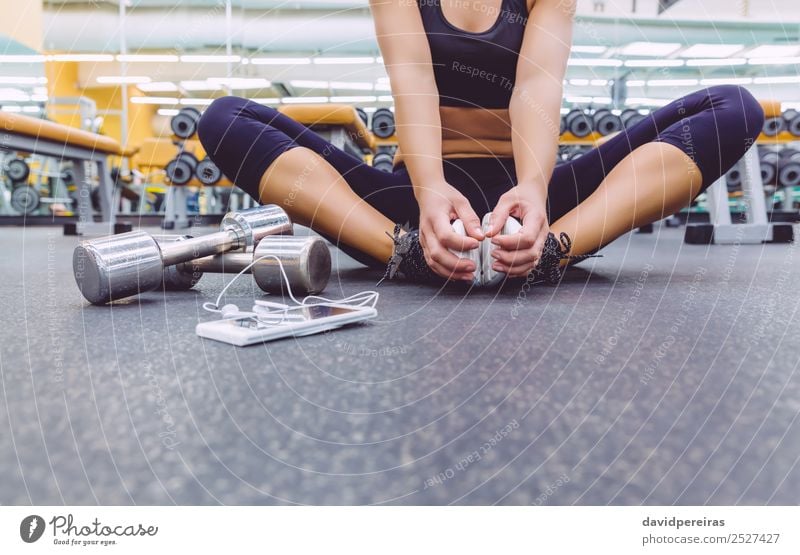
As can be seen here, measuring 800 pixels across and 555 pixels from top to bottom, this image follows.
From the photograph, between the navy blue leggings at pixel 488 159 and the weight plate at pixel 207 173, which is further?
the weight plate at pixel 207 173

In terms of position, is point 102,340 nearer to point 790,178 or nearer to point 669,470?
point 669,470

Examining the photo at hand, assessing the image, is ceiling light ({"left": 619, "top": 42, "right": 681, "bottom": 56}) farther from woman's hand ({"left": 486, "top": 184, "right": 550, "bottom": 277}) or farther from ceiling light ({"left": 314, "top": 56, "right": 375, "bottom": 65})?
woman's hand ({"left": 486, "top": 184, "right": 550, "bottom": 277})

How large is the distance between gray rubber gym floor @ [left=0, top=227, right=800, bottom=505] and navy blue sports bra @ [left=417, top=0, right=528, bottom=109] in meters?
0.38

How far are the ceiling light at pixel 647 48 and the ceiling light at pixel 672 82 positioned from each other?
770 mm

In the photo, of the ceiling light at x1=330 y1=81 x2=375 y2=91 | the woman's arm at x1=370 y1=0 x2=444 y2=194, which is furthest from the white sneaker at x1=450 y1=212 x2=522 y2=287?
the ceiling light at x1=330 y1=81 x2=375 y2=91

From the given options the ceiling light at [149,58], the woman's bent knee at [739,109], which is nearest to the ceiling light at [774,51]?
the woman's bent knee at [739,109]

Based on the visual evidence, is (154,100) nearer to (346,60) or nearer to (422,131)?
(346,60)

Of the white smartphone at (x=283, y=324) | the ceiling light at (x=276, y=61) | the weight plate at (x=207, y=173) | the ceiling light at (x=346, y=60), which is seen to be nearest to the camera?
the white smartphone at (x=283, y=324)

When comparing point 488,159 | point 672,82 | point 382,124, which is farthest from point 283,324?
point 672,82

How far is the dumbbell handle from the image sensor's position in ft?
1.94

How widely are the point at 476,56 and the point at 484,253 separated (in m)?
0.31

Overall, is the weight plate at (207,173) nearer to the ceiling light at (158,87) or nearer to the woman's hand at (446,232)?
the woman's hand at (446,232)

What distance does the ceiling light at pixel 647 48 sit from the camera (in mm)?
4582

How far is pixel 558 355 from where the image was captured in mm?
371
